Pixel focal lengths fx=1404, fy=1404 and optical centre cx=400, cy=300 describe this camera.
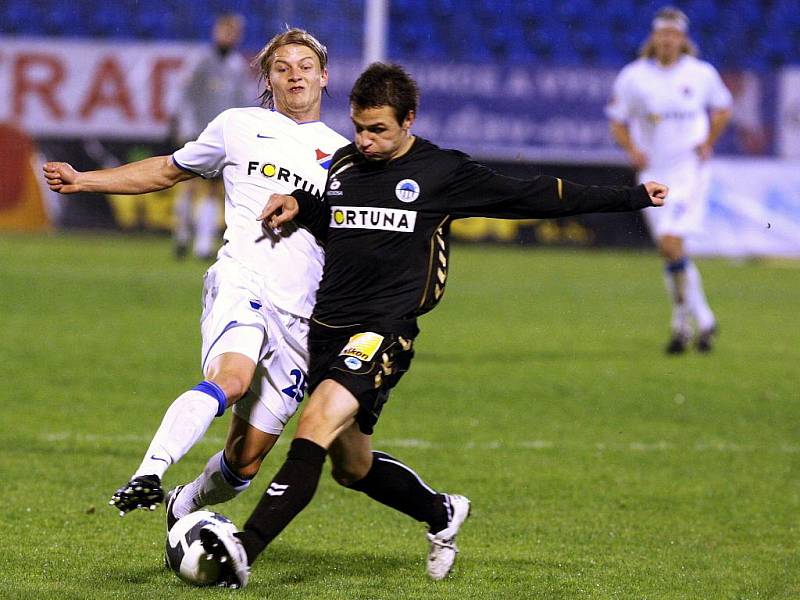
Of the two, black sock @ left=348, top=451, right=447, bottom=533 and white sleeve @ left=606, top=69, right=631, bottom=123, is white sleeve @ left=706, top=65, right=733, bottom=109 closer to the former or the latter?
white sleeve @ left=606, top=69, right=631, bottom=123

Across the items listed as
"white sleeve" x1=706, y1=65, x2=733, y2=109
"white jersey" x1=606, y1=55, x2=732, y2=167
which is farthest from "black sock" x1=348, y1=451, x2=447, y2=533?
"white sleeve" x1=706, y1=65, x2=733, y2=109

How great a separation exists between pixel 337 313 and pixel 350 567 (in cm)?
86

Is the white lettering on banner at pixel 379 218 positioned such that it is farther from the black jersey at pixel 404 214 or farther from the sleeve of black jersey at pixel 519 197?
the sleeve of black jersey at pixel 519 197

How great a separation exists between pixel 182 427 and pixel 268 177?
101cm

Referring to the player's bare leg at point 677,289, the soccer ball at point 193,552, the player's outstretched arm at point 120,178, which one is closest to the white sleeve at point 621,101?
the player's bare leg at point 677,289

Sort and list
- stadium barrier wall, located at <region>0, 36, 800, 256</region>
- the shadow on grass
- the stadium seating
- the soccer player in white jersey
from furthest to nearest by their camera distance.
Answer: the stadium seating
stadium barrier wall, located at <region>0, 36, 800, 256</region>
the soccer player in white jersey
the shadow on grass

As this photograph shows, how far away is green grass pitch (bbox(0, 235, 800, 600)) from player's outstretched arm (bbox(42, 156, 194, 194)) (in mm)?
1199

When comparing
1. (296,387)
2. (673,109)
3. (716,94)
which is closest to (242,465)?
(296,387)

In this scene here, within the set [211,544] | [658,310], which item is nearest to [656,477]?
[211,544]

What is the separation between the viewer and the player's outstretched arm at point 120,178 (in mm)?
4547

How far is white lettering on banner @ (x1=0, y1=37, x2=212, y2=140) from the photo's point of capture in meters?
18.7

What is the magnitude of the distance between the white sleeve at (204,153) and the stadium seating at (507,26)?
14505 millimetres

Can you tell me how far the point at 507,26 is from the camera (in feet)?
68.1

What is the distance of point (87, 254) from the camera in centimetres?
1620
